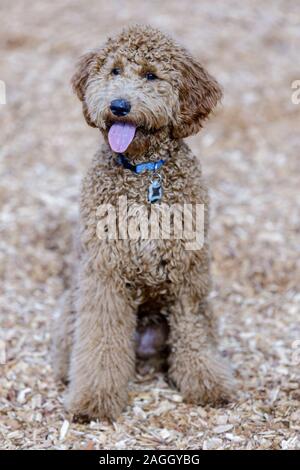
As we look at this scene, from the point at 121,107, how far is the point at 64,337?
1318mm

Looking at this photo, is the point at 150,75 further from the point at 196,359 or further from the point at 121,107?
the point at 196,359

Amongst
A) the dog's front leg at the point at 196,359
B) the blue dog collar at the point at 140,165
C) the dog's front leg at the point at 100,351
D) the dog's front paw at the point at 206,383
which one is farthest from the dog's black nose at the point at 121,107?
the dog's front paw at the point at 206,383

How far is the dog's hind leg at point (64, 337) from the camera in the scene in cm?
377

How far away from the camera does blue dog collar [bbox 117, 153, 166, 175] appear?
10.9ft

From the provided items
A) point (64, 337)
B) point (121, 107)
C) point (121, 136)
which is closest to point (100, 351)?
point (64, 337)

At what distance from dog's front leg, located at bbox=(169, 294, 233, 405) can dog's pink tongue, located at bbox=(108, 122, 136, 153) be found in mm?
851

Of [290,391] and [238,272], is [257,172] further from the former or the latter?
[290,391]

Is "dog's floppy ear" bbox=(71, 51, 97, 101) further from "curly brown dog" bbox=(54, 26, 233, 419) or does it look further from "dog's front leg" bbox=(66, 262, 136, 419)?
"dog's front leg" bbox=(66, 262, 136, 419)

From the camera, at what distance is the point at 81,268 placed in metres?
3.54

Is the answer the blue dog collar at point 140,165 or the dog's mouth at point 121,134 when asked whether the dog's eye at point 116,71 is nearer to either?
the dog's mouth at point 121,134

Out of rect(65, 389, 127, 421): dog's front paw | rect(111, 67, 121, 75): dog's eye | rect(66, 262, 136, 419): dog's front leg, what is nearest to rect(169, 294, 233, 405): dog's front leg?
rect(66, 262, 136, 419): dog's front leg

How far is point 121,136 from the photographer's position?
10.2 ft
